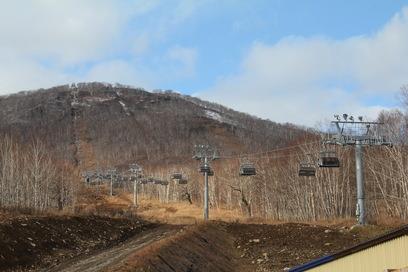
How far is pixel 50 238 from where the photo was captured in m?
30.8

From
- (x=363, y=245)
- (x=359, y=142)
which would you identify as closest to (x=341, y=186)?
(x=359, y=142)

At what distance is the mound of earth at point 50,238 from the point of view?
83.8 ft

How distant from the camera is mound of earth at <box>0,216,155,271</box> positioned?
25.5 metres

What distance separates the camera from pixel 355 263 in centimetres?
1755

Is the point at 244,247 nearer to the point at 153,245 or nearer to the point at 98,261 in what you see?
the point at 153,245

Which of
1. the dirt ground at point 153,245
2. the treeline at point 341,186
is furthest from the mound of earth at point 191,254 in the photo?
the treeline at point 341,186

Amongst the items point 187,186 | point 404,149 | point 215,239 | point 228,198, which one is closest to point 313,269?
point 215,239

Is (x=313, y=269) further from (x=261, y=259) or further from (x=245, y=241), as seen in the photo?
(x=245, y=241)

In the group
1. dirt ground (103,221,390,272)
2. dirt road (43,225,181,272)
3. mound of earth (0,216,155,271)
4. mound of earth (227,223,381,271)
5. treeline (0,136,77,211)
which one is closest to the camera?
dirt road (43,225,181,272)

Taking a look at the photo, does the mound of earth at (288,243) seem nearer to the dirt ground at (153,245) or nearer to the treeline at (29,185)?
the dirt ground at (153,245)

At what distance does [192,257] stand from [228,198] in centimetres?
6948

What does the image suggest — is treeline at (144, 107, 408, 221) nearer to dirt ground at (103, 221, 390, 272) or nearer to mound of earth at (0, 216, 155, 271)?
dirt ground at (103, 221, 390, 272)

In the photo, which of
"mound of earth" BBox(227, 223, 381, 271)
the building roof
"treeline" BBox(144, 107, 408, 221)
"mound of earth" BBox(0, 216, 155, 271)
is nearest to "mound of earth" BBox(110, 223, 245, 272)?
"mound of earth" BBox(227, 223, 381, 271)

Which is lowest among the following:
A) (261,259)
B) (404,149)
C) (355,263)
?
(261,259)
